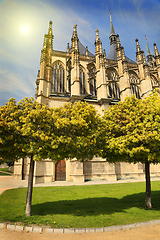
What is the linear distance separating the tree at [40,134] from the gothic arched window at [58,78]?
2303 cm

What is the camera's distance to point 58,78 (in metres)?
31.8

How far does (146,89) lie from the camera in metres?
30.0

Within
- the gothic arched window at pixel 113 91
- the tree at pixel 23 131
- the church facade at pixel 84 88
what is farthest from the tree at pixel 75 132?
the gothic arched window at pixel 113 91

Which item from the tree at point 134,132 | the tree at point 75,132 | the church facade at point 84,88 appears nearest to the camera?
the tree at point 75,132

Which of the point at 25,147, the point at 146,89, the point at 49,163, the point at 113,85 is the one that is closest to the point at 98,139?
the point at 25,147

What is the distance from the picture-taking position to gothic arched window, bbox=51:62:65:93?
101ft

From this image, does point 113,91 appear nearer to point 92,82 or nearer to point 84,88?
point 92,82

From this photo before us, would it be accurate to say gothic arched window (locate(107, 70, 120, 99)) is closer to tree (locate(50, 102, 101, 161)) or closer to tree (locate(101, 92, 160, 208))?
tree (locate(101, 92, 160, 208))

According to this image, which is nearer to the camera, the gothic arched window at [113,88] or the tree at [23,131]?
the tree at [23,131]

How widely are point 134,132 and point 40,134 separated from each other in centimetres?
505

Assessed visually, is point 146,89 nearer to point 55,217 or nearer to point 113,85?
point 113,85

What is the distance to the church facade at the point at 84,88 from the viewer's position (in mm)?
21250

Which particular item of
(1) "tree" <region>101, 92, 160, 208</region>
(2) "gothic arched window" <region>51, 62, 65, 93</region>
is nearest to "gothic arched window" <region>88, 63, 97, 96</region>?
(2) "gothic arched window" <region>51, 62, 65, 93</region>

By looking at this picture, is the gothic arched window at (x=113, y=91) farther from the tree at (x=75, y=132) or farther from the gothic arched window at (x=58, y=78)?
the tree at (x=75, y=132)
